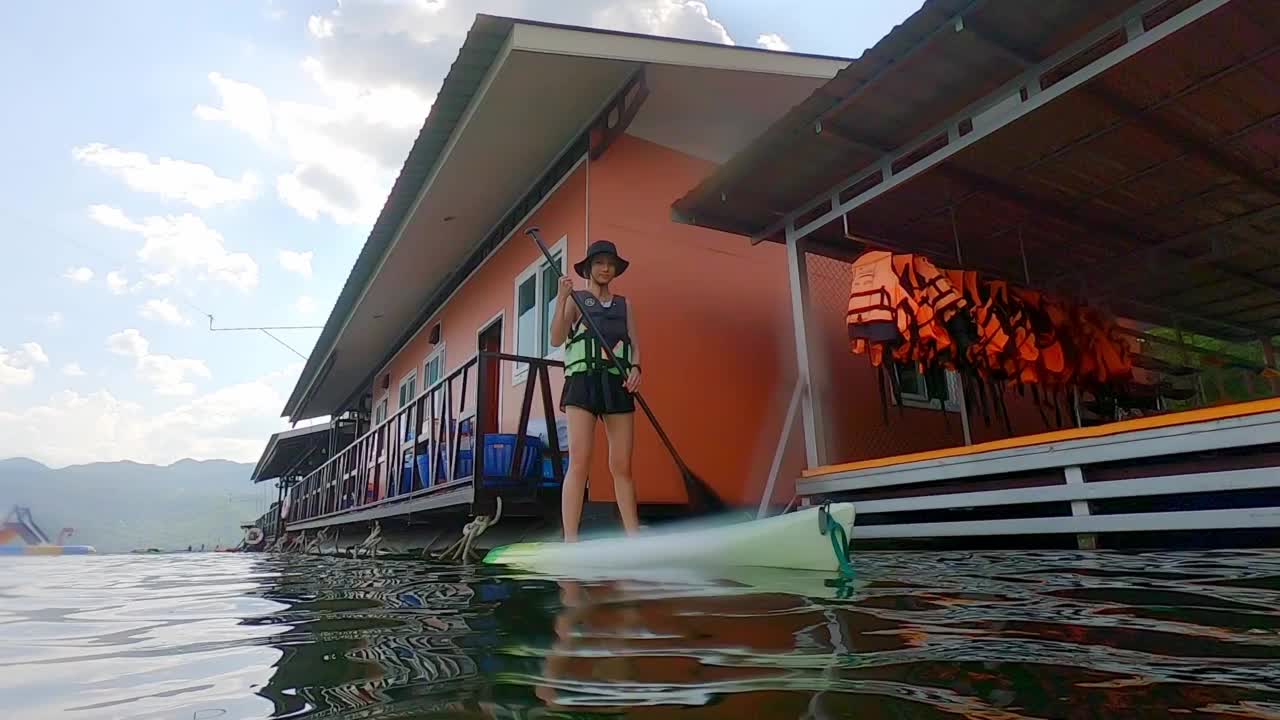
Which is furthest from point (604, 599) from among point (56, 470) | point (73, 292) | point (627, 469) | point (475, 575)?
point (56, 470)

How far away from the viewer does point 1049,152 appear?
4367mm

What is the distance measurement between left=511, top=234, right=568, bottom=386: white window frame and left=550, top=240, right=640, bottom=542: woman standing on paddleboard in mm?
1688

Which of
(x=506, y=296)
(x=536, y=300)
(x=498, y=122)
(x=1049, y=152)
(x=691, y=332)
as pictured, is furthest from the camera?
(x=506, y=296)

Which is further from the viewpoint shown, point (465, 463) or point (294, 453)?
point (294, 453)

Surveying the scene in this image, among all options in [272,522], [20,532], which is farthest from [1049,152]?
[20,532]

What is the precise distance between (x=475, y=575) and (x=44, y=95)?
1672 cm

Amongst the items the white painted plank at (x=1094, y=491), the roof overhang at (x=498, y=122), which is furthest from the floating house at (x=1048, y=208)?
the roof overhang at (x=498, y=122)

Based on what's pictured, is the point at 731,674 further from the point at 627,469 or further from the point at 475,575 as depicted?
the point at 627,469

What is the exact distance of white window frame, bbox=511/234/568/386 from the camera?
19.7 ft

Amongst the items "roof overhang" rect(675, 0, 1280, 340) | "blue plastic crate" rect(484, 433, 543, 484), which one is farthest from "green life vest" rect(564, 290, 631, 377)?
"roof overhang" rect(675, 0, 1280, 340)

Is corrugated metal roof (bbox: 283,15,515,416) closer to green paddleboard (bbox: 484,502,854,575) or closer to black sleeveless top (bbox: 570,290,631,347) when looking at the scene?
black sleeveless top (bbox: 570,290,631,347)

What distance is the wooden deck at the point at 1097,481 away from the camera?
107 inches

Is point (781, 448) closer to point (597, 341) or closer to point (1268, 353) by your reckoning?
point (597, 341)

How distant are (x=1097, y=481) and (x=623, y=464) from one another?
2.37m
